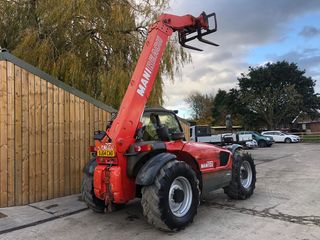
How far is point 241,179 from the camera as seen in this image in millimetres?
8430

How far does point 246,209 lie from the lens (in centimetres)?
740

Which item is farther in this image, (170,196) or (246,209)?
(246,209)

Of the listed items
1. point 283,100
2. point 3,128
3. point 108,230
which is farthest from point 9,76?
point 283,100

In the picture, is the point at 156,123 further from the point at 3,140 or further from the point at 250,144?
the point at 250,144

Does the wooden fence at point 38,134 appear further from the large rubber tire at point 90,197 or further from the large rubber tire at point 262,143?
the large rubber tire at point 262,143

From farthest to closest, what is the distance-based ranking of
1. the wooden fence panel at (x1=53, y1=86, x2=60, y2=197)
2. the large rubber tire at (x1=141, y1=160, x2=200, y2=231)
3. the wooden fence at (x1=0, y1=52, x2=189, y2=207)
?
the wooden fence panel at (x1=53, y1=86, x2=60, y2=197) < the wooden fence at (x1=0, y1=52, x2=189, y2=207) < the large rubber tire at (x1=141, y1=160, x2=200, y2=231)

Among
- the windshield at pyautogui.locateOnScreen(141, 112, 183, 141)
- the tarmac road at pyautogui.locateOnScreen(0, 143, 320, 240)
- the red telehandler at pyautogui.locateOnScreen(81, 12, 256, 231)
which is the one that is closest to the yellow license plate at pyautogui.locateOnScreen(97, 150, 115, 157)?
the red telehandler at pyautogui.locateOnScreen(81, 12, 256, 231)

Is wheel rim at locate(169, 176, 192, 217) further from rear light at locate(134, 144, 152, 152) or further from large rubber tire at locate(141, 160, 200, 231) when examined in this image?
rear light at locate(134, 144, 152, 152)

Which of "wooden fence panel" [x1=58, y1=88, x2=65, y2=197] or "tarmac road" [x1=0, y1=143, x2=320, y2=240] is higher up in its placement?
"wooden fence panel" [x1=58, y1=88, x2=65, y2=197]

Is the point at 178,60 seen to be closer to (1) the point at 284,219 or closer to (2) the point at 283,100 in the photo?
(1) the point at 284,219

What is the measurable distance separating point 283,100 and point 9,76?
150 feet

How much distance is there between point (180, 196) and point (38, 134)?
148 inches

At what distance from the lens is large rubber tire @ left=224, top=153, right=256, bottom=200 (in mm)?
8109

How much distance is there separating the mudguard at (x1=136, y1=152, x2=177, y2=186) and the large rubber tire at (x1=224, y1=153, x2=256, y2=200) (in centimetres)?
241
